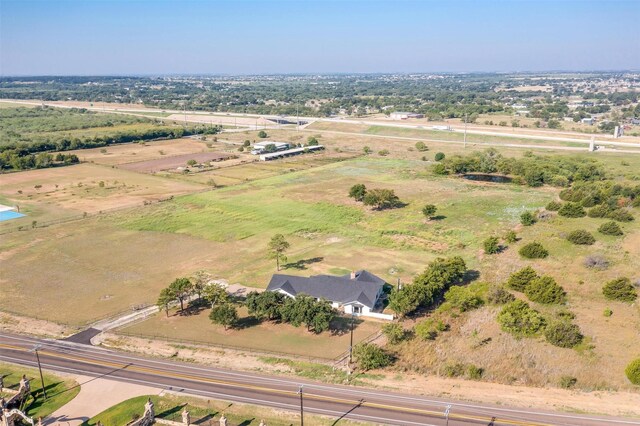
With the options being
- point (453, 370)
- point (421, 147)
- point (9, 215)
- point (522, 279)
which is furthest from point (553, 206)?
point (9, 215)

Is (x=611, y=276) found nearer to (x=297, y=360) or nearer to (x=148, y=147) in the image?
(x=297, y=360)

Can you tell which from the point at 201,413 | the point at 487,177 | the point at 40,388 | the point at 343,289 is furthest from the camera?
the point at 487,177

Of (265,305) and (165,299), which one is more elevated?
(165,299)

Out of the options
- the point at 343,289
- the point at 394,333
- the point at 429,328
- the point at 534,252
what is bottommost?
the point at 429,328

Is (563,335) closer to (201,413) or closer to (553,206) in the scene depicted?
(201,413)

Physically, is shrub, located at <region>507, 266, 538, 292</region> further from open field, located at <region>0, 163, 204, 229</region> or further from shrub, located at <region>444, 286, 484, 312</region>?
open field, located at <region>0, 163, 204, 229</region>

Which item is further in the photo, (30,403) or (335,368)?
(335,368)

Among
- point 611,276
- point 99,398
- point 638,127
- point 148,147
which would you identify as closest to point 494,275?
point 611,276

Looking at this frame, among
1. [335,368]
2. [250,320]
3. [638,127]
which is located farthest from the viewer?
[638,127]
